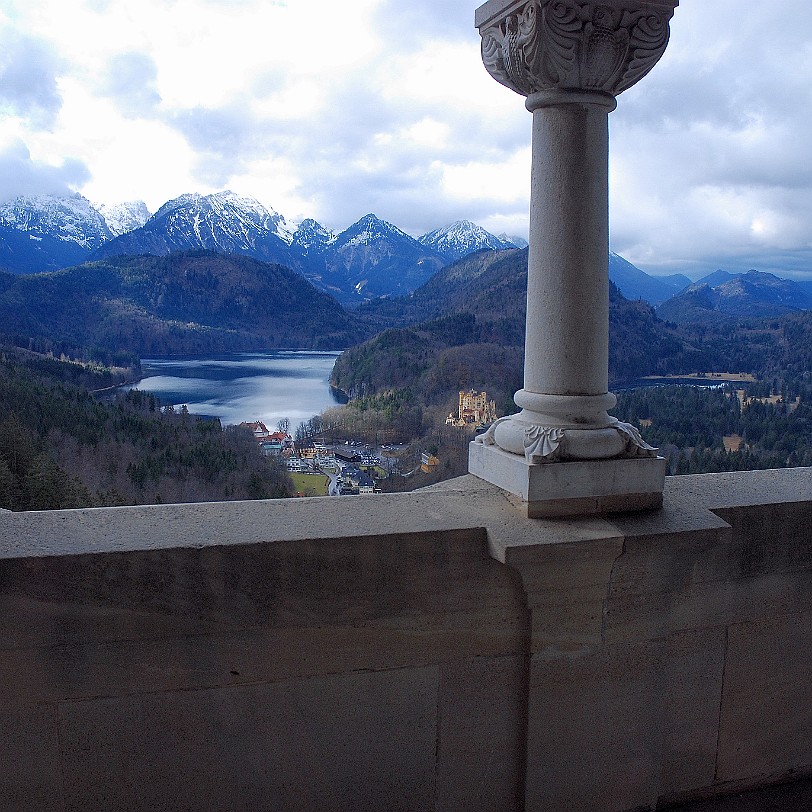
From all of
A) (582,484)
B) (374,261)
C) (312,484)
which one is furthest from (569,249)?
(374,261)

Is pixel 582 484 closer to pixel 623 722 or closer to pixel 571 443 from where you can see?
pixel 571 443

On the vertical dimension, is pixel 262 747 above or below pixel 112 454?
above

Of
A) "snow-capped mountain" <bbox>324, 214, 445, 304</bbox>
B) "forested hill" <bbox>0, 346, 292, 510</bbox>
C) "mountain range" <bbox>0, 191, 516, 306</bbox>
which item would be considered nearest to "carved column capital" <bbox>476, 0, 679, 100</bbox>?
"forested hill" <bbox>0, 346, 292, 510</bbox>

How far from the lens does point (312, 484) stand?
8.08 meters

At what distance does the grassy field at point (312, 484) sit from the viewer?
300 inches

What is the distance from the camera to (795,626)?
9.53ft

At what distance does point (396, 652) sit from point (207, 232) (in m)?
Result: 109

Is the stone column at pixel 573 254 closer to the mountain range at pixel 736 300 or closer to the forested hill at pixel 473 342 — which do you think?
the forested hill at pixel 473 342

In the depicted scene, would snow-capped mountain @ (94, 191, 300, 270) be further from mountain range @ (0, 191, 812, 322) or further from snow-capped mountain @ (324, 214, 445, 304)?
snow-capped mountain @ (324, 214, 445, 304)

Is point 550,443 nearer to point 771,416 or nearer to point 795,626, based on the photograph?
point 795,626

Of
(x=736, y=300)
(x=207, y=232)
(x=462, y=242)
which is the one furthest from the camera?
(x=207, y=232)

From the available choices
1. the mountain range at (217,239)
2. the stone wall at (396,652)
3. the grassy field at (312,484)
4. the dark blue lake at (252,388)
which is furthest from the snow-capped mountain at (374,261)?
the stone wall at (396,652)

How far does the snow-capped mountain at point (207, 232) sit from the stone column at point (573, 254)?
93.7 m

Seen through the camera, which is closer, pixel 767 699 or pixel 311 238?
pixel 767 699
